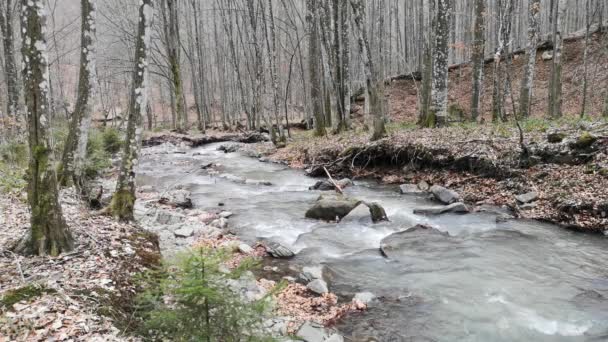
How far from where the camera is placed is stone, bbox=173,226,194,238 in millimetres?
8058

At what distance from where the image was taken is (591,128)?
32.0 ft

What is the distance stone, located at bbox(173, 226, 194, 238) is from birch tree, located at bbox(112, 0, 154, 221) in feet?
4.89

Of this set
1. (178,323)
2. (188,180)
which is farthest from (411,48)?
(178,323)

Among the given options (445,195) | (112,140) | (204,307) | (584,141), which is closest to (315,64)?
(112,140)

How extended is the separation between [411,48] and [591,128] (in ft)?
86.6

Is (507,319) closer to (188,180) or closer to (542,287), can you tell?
(542,287)

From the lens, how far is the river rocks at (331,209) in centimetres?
941

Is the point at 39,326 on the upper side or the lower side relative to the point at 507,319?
A: upper

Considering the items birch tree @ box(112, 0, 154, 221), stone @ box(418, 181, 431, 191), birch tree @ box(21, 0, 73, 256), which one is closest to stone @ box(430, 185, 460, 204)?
stone @ box(418, 181, 431, 191)

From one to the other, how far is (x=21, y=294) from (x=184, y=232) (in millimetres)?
4570

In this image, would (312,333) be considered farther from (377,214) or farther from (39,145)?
(377,214)

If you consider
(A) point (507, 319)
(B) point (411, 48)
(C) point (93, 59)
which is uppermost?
(B) point (411, 48)

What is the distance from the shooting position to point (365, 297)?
5699 mm

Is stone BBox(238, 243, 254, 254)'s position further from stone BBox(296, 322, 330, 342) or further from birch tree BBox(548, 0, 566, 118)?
birch tree BBox(548, 0, 566, 118)
